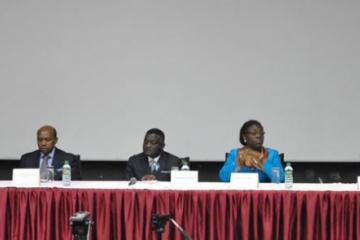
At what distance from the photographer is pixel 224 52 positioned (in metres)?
6.96

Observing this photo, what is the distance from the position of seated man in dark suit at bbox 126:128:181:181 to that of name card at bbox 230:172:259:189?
1019mm

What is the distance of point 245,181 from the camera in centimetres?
484

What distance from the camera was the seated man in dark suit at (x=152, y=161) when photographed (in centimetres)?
581

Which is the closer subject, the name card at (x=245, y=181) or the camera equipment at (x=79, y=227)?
the camera equipment at (x=79, y=227)

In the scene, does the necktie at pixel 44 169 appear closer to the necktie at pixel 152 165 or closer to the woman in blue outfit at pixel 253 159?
the necktie at pixel 152 165

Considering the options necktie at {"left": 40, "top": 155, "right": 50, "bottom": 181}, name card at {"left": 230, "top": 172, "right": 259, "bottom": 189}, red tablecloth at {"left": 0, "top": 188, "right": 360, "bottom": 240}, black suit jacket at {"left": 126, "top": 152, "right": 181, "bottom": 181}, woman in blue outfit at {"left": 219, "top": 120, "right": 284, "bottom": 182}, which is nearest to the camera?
red tablecloth at {"left": 0, "top": 188, "right": 360, "bottom": 240}

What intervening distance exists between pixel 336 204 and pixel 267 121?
2.41 metres

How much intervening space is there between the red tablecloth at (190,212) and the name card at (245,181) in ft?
0.49

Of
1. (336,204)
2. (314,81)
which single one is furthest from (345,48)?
(336,204)

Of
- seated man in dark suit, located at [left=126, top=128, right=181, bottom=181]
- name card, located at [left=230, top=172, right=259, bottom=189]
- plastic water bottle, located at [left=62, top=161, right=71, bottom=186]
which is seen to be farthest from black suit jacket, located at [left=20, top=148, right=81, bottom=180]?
name card, located at [left=230, top=172, right=259, bottom=189]

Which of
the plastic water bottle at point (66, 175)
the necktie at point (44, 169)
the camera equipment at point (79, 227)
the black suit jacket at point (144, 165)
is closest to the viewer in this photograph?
the camera equipment at point (79, 227)

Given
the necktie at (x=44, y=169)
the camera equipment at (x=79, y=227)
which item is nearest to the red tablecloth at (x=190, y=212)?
the necktie at (x=44, y=169)

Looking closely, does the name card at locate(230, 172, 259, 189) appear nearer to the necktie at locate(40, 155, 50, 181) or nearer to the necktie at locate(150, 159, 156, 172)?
the necktie at locate(150, 159, 156, 172)

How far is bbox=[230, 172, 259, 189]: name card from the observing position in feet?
15.8
